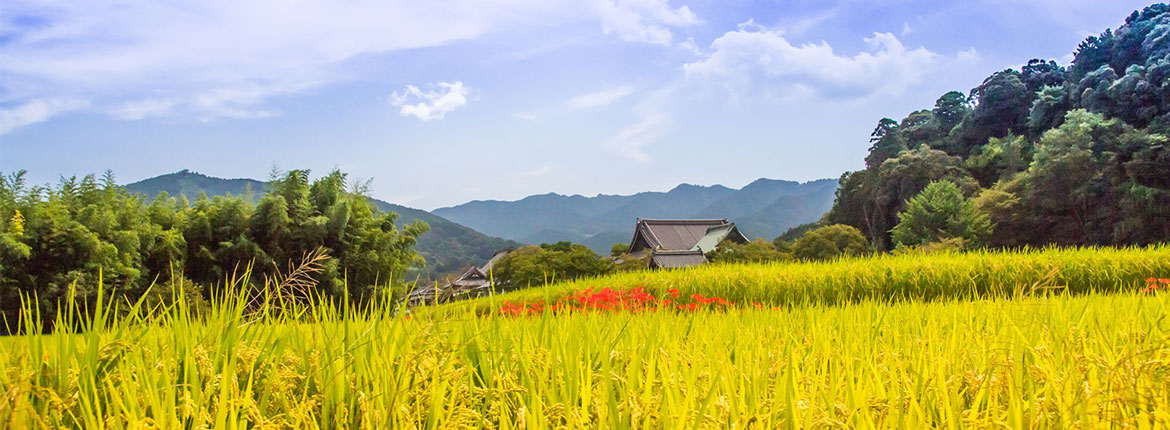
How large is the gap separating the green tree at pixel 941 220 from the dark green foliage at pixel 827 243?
6.87 feet

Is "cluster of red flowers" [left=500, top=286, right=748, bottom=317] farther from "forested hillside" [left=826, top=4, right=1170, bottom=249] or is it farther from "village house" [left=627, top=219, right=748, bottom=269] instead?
"village house" [left=627, top=219, right=748, bottom=269]

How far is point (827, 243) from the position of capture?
1953 cm

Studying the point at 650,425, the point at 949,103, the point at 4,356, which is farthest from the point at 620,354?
the point at 949,103

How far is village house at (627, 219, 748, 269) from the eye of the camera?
33.7m

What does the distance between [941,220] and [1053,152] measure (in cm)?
374

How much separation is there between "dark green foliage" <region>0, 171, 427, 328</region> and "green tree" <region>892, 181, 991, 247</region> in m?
16.4

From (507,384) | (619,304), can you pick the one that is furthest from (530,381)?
(619,304)

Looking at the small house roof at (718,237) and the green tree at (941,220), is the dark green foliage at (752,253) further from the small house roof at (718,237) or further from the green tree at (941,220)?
the small house roof at (718,237)

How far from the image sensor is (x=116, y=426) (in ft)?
3.76

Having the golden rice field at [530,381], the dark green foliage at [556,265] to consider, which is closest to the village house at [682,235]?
the dark green foliage at [556,265]

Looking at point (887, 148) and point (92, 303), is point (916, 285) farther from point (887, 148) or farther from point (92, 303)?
point (887, 148)

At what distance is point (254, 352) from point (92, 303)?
38.4 feet

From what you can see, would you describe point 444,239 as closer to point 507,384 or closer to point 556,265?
point 556,265

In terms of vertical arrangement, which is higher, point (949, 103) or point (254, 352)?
point (949, 103)
